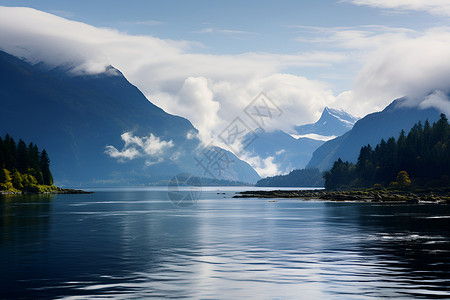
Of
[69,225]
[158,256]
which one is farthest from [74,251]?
[69,225]

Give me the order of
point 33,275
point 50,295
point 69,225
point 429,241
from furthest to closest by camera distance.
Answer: point 69,225 → point 429,241 → point 33,275 → point 50,295

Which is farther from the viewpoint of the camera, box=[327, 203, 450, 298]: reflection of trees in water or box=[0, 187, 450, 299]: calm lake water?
box=[327, 203, 450, 298]: reflection of trees in water

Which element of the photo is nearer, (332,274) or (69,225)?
(332,274)

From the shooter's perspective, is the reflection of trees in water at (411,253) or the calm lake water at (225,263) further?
the reflection of trees in water at (411,253)

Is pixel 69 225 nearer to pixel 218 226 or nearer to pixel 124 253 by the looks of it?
pixel 218 226

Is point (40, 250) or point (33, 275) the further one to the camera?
point (40, 250)

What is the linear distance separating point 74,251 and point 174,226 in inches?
1318

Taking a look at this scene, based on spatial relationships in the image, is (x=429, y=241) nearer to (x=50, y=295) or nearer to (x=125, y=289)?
(x=125, y=289)

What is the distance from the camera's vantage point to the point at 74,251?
49.3 meters

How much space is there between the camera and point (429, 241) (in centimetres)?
5538

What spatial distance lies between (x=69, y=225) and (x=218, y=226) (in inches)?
907

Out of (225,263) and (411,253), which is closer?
(225,263)

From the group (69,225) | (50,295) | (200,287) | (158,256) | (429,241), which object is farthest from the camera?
(69,225)

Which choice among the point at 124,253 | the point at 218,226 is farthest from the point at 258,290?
the point at 218,226
